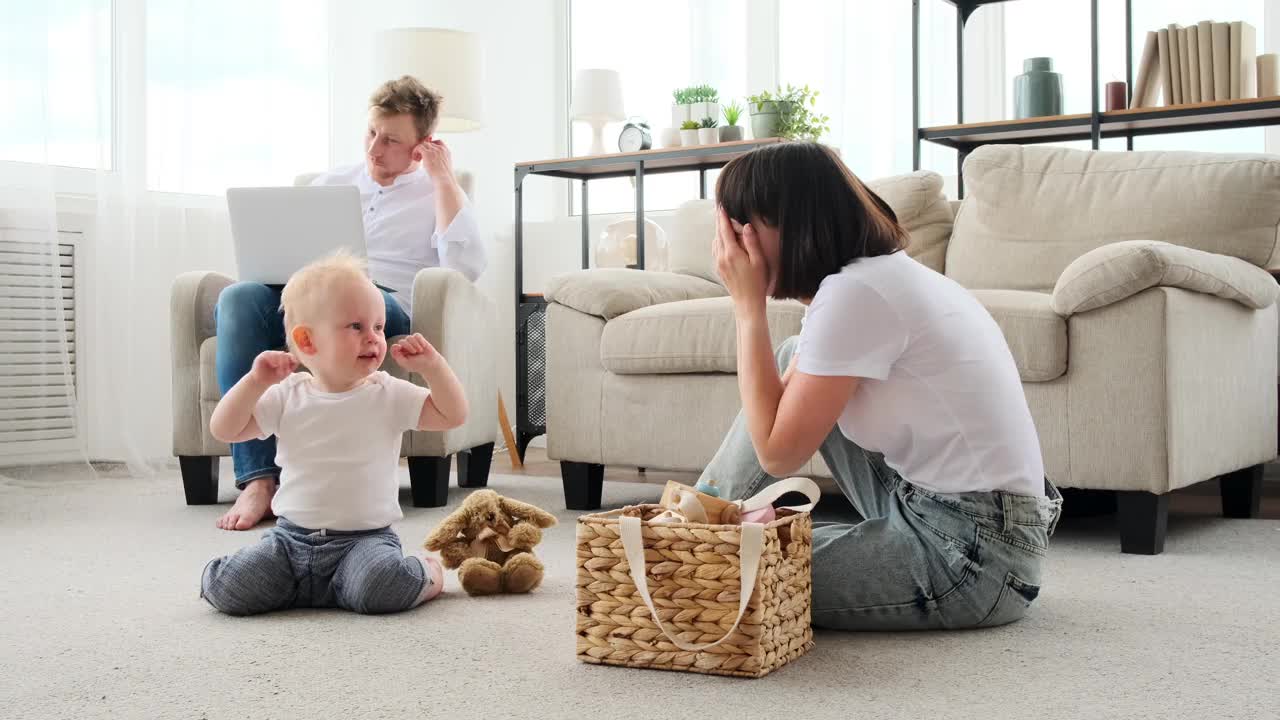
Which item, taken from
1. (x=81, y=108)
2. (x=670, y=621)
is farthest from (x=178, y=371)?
(x=670, y=621)

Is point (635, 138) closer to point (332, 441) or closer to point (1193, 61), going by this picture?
point (1193, 61)

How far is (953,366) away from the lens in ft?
4.71

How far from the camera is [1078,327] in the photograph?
215 cm

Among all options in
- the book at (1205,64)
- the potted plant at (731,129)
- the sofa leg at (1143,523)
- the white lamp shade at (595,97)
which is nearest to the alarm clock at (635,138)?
the white lamp shade at (595,97)

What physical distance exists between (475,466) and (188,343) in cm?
76

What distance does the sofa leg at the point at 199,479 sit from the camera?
9.37ft

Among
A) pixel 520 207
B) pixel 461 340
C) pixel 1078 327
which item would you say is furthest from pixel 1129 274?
pixel 520 207

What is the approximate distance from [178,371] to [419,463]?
2.06 ft

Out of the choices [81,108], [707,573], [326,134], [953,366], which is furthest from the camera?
[326,134]

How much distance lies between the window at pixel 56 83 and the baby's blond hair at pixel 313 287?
83.6 inches

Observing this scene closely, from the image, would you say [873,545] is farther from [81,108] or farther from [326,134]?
[326,134]

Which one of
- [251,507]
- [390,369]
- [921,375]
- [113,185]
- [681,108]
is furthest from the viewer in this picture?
[681,108]

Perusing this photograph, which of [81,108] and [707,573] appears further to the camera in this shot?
[81,108]

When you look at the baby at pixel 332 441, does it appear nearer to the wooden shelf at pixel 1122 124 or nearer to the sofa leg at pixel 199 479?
the sofa leg at pixel 199 479
